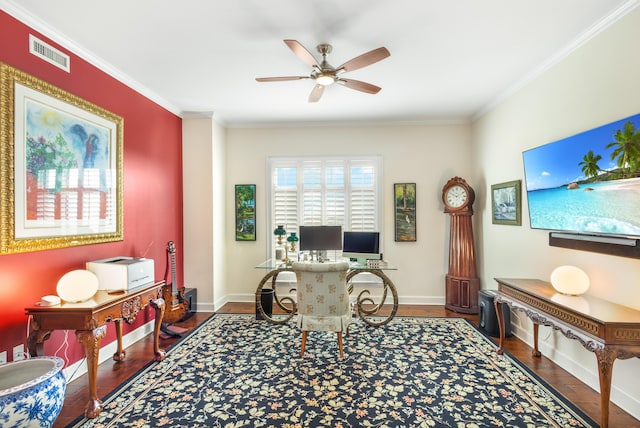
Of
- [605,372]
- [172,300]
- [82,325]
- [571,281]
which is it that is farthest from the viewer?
[172,300]

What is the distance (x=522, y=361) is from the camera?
306cm

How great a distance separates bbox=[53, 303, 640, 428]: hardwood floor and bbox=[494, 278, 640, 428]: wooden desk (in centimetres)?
44

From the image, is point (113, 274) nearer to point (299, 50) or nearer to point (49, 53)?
point (49, 53)

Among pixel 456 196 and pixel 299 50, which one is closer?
pixel 299 50

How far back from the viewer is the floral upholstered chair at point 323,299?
10.3ft

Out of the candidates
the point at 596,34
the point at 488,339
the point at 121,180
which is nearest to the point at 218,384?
the point at 121,180

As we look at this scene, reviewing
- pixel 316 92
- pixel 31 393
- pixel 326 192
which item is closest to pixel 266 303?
pixel 326 192

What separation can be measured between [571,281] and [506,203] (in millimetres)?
1516

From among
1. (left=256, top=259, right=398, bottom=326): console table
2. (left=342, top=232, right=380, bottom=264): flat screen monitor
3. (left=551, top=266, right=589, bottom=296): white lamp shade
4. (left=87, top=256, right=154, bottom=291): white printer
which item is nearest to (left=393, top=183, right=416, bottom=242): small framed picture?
(left=342, top=232, right=380, bottom=264): flat screen monitor

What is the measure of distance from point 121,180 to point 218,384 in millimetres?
2316

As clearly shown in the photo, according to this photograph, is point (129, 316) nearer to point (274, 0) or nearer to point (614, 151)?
point (274, 0)

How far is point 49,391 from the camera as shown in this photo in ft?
6.07

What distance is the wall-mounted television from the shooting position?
7.10ft

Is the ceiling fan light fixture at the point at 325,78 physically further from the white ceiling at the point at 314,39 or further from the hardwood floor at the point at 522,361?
the hardwood floor at the point at 522,361
